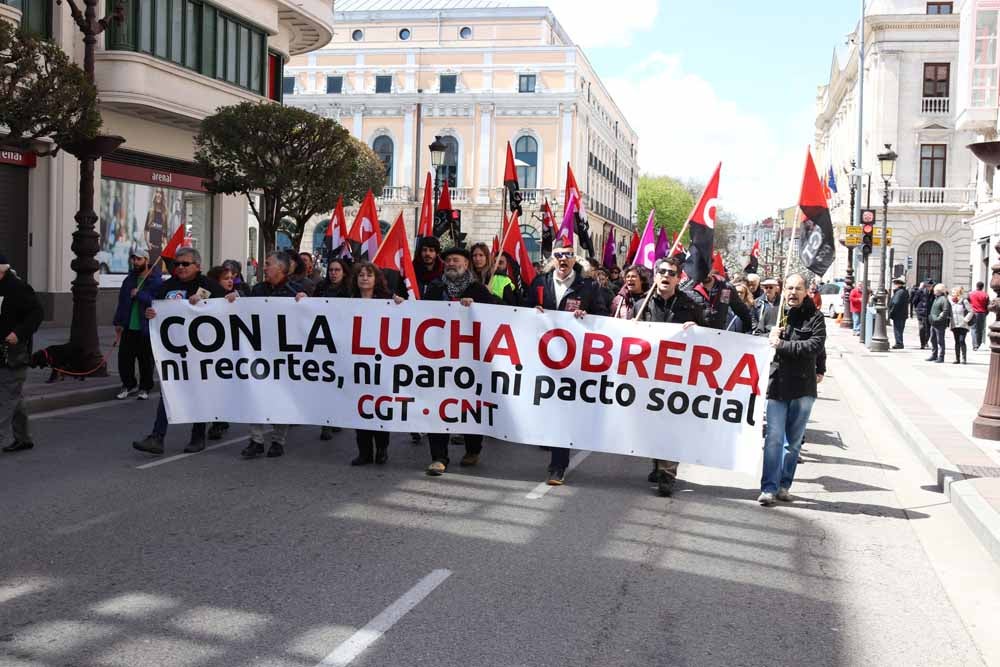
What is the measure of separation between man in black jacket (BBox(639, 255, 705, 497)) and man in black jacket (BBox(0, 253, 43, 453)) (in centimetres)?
529

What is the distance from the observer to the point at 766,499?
8.48 meters

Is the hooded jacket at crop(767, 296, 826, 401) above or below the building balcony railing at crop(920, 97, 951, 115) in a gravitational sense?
below

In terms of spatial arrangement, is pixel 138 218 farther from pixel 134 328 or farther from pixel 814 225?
pixel 814 225

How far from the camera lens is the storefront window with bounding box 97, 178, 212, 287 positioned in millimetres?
24734

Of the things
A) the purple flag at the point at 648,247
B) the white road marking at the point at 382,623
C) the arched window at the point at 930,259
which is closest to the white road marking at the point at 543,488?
the white road marking at the point at 382,623

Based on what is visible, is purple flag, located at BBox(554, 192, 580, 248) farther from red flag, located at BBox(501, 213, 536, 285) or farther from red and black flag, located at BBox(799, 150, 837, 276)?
red and black flag, located at BBox(799, 150, 837, 276)

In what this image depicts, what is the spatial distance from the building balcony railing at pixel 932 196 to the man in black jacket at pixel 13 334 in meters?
54.0

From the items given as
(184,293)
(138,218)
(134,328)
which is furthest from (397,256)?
(138,218)

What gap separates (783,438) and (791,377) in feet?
1.67

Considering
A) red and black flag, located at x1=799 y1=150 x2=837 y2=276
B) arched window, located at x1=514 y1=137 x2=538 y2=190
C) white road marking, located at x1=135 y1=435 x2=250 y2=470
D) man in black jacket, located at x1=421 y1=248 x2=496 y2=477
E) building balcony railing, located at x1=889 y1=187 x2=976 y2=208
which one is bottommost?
white road marking, located at x1=135 y1=435 x2=250 y2=470

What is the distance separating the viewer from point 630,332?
28.8 ft

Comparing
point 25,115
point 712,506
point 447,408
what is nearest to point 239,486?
point 447,408

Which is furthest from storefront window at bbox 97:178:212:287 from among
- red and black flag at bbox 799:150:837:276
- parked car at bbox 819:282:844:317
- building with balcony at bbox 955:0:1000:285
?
parked car at bbox 819:282:844:317

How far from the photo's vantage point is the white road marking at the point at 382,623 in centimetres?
468
